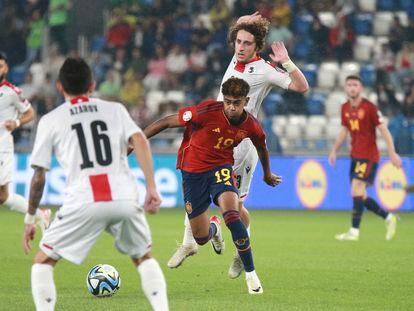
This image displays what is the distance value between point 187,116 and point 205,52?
47.0 ft

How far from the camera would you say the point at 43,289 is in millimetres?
6051

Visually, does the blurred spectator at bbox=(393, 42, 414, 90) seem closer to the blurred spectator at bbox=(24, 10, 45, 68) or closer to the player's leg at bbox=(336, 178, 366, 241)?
the player's leg at bbox=(336, 178, 366, 241)

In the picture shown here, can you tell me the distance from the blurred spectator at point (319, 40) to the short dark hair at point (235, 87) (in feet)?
47.3

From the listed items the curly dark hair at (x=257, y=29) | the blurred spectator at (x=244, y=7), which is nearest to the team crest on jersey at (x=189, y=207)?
the curly dark hair at (x=257, y=29)

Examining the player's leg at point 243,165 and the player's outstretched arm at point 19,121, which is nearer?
the player's leg at point 243,165

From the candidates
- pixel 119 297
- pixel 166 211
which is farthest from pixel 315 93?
pixel 119 297

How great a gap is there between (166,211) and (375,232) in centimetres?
477

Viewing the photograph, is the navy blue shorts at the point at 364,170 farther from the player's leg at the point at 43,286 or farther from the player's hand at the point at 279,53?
the player's leg at the point at 43,286

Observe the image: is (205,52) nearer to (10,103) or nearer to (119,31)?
(119,31)

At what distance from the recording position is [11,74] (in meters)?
23.6

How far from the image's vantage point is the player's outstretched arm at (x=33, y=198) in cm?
616

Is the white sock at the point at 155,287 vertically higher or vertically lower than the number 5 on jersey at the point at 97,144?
lower

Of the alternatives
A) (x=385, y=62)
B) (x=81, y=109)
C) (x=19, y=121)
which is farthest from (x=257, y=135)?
(x=385, y=62)

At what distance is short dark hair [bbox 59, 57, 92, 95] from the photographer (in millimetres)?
6035
